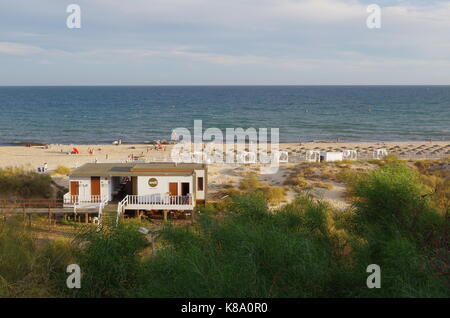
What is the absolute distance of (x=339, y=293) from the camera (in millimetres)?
6844

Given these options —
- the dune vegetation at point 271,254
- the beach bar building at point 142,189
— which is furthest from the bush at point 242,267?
the beach bar building at point 142,189

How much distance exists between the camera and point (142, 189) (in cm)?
2031

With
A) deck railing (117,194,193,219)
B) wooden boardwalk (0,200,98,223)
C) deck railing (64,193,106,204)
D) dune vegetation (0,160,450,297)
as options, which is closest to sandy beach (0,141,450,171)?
wooden boardwalk (0,200,98,223)

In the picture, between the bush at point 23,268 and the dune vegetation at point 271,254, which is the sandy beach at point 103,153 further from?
the dune vegetation at point 271,254

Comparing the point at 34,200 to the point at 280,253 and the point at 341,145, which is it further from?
the point at 341,145

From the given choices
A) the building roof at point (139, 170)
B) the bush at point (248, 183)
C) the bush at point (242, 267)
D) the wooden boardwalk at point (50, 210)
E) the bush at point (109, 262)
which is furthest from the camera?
the bush at point (248, 183)

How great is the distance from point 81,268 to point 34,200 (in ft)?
42.0

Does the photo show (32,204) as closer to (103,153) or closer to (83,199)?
(83,199)

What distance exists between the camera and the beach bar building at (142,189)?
1973 centimetres

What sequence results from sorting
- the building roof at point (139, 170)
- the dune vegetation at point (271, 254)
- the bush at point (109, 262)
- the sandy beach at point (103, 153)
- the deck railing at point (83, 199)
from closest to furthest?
the dune vegetation at point (271, 254) → the bush at point (109, 262) → the deck railing at point (83, 199) → the building roof at point (139, 170) → the sandy beach at point (103, 153)

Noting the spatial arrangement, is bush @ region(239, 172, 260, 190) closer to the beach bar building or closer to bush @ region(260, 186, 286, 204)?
bush @ region(260, 186, 286, 204)

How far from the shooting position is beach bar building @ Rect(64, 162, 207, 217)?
1973cm

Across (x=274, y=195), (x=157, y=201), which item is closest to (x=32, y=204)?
(x=157, y=201)
